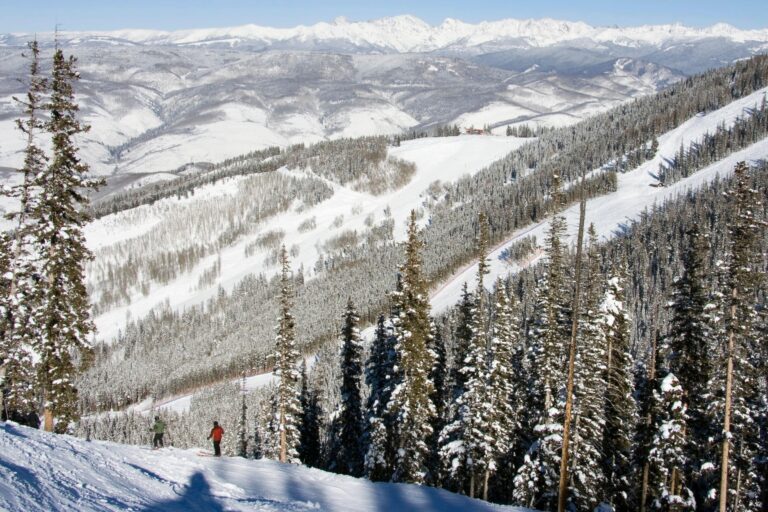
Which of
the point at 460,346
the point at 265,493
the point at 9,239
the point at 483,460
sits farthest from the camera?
the point at 460,346

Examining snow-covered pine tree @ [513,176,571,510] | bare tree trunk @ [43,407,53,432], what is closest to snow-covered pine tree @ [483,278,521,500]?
snow-covered pine tree @ [513,176,571,510]

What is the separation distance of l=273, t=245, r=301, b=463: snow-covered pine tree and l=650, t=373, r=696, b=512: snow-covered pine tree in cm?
2073

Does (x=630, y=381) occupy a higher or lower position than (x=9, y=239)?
lower

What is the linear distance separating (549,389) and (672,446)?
21.6 ft

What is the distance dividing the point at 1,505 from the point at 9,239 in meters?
21.1

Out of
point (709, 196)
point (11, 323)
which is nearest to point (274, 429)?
→ point (11, 323)

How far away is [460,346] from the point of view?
144ft

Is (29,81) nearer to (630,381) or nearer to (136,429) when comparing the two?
(630,381)

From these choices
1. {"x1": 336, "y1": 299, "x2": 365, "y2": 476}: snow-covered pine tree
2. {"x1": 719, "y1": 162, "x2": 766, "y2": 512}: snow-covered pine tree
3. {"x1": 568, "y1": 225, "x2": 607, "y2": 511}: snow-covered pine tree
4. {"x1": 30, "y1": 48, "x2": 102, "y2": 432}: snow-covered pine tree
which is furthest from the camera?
{"x1": 336, "y1": 299, "x2": 365, "y2": 476}: snow-covered pine tree

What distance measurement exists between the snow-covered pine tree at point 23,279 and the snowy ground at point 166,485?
8271mm

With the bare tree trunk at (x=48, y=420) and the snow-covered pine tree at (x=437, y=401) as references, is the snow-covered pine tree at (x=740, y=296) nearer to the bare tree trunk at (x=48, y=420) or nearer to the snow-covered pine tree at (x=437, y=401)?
the snow-covered pine tree at (x=437, y=401)

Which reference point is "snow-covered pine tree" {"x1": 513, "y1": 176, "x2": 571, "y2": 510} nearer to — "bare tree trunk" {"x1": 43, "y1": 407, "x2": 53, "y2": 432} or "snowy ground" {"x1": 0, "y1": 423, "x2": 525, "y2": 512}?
"snowy ground" {"x1": 0, "y1": 423, "x2": 525, "y2": 512}

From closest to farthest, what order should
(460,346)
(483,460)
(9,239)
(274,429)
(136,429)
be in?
(9,239) → (483,460) → (460,346) → (274,429) → (136,429)

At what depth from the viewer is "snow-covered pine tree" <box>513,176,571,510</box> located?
32.7 meters
